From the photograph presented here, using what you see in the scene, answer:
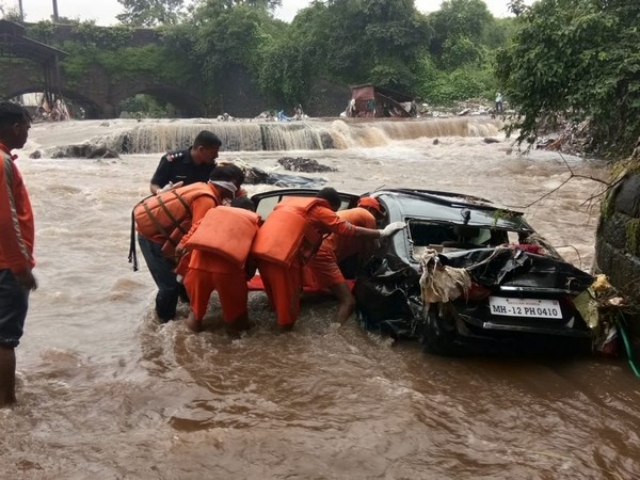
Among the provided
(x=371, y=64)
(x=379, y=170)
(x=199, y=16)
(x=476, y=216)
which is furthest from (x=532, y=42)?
(x=199, y=16)

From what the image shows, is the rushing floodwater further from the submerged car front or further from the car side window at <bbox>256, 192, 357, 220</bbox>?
the car side window at <bbox>256, 192, 357, 220</bbox>

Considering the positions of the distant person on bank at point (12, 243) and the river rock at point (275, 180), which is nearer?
the distant person on bank at point (12, 243)

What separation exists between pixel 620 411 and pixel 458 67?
1647 inches

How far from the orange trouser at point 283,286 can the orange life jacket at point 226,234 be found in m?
0.28

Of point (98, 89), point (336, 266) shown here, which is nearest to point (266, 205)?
point (336, 266)

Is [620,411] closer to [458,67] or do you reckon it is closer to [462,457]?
[462,457]

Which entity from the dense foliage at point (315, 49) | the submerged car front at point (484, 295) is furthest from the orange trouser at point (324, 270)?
the dense foliage at point (315, 49)

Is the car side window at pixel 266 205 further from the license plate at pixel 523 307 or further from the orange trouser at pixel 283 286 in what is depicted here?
the license plate at pixel 523 307

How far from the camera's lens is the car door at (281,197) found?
5.62 m

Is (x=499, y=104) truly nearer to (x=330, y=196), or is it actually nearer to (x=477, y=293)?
(x=330, y=196)

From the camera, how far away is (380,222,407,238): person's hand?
468 cm

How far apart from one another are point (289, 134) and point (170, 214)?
19.7 meters

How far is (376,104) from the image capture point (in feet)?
110

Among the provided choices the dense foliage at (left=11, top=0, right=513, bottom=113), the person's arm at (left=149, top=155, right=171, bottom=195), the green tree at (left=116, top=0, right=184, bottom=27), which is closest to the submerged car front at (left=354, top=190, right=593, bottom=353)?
the person's arm at (left=149, top=155, right=171, bottom=195)
